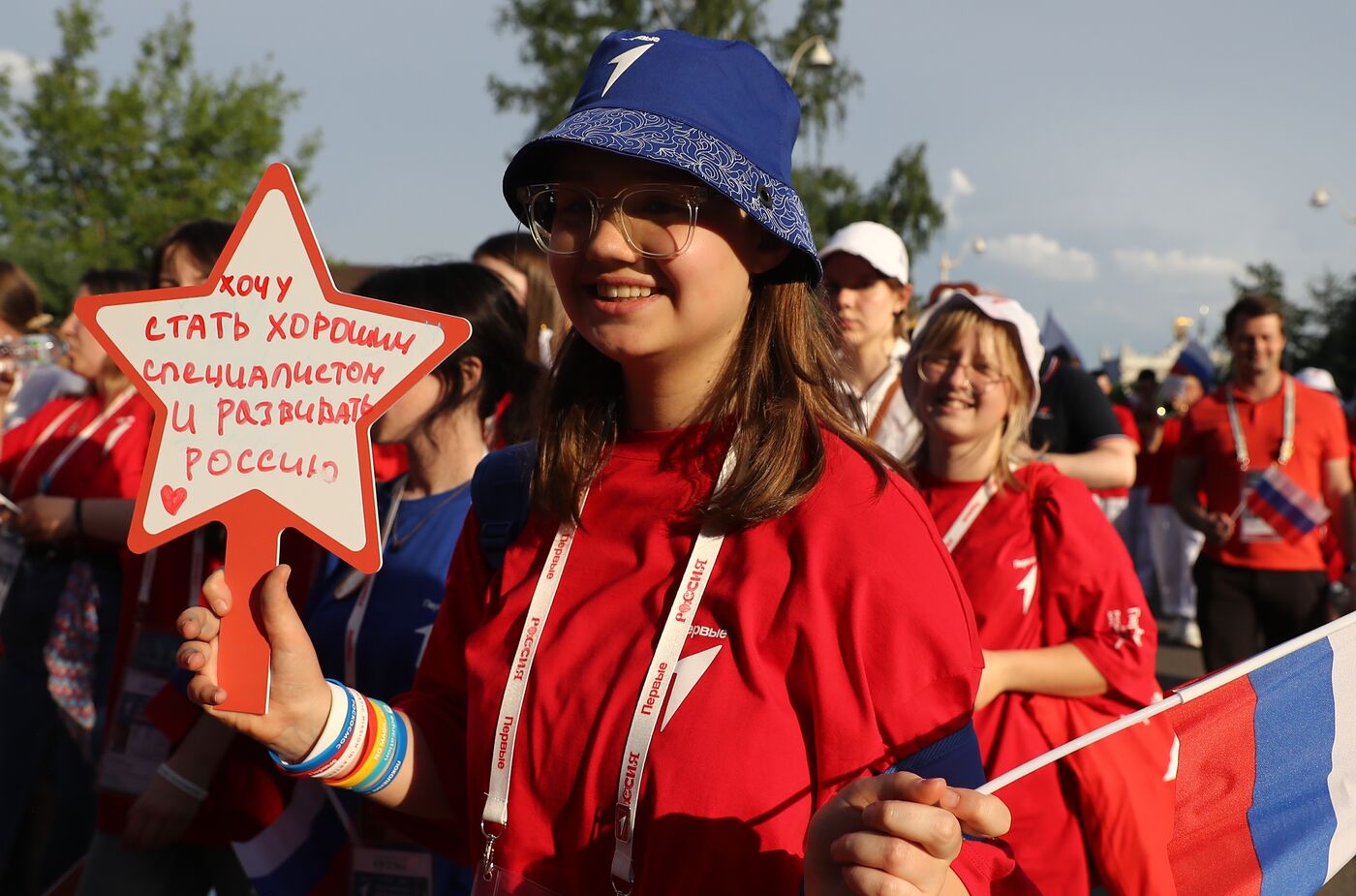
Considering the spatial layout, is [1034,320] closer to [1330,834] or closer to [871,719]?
[1330,834]

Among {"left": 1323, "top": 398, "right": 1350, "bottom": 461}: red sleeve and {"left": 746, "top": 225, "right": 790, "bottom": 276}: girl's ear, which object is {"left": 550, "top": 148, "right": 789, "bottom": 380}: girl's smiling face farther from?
{"left": 1323, "top": 398, "right": 1350, "bottom": 461}: red sleeve

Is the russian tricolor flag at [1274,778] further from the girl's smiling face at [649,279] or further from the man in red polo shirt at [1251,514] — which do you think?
the man in red polo shirt at [1251,514]

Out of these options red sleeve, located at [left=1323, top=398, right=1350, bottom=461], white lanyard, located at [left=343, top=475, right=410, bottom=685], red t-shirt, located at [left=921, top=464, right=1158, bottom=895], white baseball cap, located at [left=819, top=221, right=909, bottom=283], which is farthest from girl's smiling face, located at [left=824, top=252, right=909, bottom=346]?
red sleeve, located at [left=1323, top=398, right=1350, bottom=461]

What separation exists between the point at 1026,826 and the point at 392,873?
1.31m

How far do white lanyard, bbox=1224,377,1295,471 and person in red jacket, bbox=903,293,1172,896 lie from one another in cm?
369

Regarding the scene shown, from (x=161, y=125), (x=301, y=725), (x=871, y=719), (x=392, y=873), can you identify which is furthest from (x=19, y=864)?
(x=161, y=125)

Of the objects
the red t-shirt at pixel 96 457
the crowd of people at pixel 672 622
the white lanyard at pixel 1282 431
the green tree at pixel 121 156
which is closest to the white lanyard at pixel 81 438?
the red t-shirt at pixel 96 457

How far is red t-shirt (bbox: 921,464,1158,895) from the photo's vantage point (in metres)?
2.83

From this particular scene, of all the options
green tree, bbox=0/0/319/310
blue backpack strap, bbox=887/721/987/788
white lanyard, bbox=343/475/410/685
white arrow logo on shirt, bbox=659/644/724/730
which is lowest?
blue backpack strap, bbox=887/721/987/788

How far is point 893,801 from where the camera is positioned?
1.28m

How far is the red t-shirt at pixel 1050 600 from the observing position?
9.29ft

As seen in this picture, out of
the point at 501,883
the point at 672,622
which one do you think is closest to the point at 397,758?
the point at 501,883

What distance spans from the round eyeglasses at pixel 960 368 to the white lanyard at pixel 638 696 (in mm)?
1646

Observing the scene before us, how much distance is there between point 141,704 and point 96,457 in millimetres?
1287
